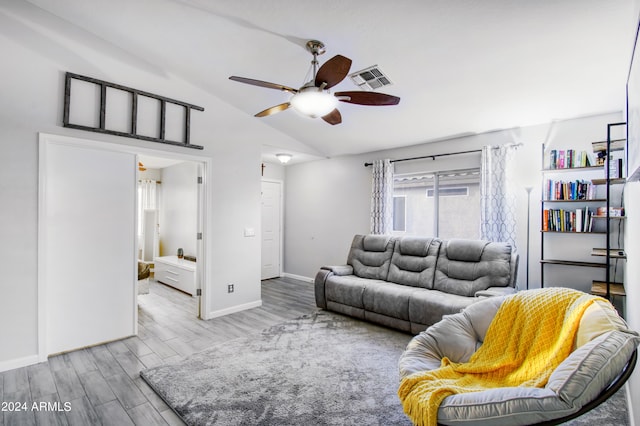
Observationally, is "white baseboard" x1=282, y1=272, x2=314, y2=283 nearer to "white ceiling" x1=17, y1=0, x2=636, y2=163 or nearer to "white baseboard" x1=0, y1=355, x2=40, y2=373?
"white ceiling" x1=17, y1=0, x2=636, y2=163

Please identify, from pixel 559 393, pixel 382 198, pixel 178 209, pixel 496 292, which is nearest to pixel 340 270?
pixel 382 198

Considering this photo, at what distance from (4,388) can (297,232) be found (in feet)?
14.9

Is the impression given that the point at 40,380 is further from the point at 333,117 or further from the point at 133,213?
the point at 333,117

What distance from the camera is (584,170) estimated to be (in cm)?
338

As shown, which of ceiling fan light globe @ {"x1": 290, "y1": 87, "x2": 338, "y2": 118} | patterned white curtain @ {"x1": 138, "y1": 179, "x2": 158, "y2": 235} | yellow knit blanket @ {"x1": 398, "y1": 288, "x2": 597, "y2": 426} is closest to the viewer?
yellow knit blanket @ {"x1": 398, "y1": 288, "x2": 597, "y2": 426}

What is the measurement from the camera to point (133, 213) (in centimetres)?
349

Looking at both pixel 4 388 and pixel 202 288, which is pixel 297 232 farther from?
pixel 4 388

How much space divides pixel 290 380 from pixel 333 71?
2316mm

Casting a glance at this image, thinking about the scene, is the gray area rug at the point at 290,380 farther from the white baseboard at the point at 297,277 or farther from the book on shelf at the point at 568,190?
the white baseboard at the point at 297,277

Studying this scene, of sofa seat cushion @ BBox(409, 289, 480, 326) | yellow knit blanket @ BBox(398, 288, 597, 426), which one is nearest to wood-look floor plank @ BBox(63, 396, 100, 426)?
yellow knit blanket @ BBox(398, 288, 597, 426)

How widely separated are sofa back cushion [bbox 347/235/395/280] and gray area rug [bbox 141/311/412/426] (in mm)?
956

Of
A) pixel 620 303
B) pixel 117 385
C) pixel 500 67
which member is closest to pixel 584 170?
pixel 620 303

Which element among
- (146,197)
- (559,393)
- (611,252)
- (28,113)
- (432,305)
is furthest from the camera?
(146,197)

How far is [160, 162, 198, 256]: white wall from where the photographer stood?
19.1 feet
